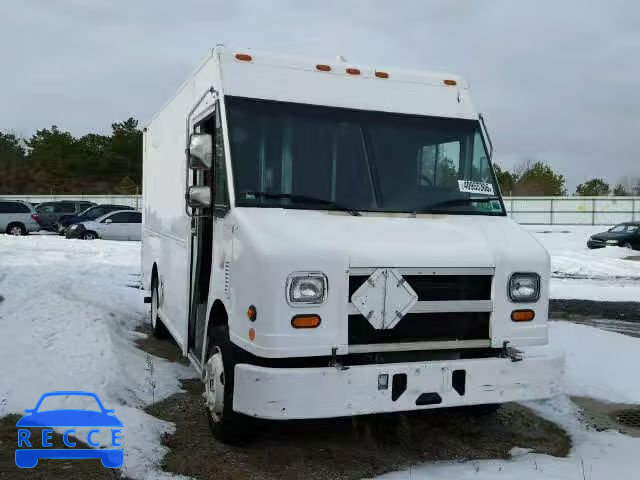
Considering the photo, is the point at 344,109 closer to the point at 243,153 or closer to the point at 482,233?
the point at 243,153

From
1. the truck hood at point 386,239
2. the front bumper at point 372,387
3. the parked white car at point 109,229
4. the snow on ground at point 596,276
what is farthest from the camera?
the parked white car at point 109,229

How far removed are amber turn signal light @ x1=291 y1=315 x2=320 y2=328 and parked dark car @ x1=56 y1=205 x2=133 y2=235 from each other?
27.6 metres

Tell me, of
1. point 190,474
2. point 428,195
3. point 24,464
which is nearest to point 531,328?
point 428,195

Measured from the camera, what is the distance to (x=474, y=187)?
223 inches

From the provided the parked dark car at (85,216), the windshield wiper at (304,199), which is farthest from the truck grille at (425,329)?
the parked dark car at (85,216)

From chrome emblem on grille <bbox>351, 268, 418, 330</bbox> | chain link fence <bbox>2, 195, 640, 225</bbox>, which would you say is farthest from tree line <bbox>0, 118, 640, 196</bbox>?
chrome emblem on grille <bbox>351, 268, 418, 330</bbox>

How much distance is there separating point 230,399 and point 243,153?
1.85 meters

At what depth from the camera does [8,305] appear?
8672 millimetres

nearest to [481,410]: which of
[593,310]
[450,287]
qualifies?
[450,287]

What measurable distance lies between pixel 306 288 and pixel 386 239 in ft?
2.40

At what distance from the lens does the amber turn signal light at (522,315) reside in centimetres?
493

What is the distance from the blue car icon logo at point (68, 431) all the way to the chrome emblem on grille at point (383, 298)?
1.97 metres

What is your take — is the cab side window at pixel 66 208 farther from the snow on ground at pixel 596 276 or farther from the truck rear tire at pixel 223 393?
the truck rear tire at pixel 223 393

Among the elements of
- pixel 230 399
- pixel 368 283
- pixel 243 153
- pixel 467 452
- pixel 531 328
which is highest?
pixel 243 153
